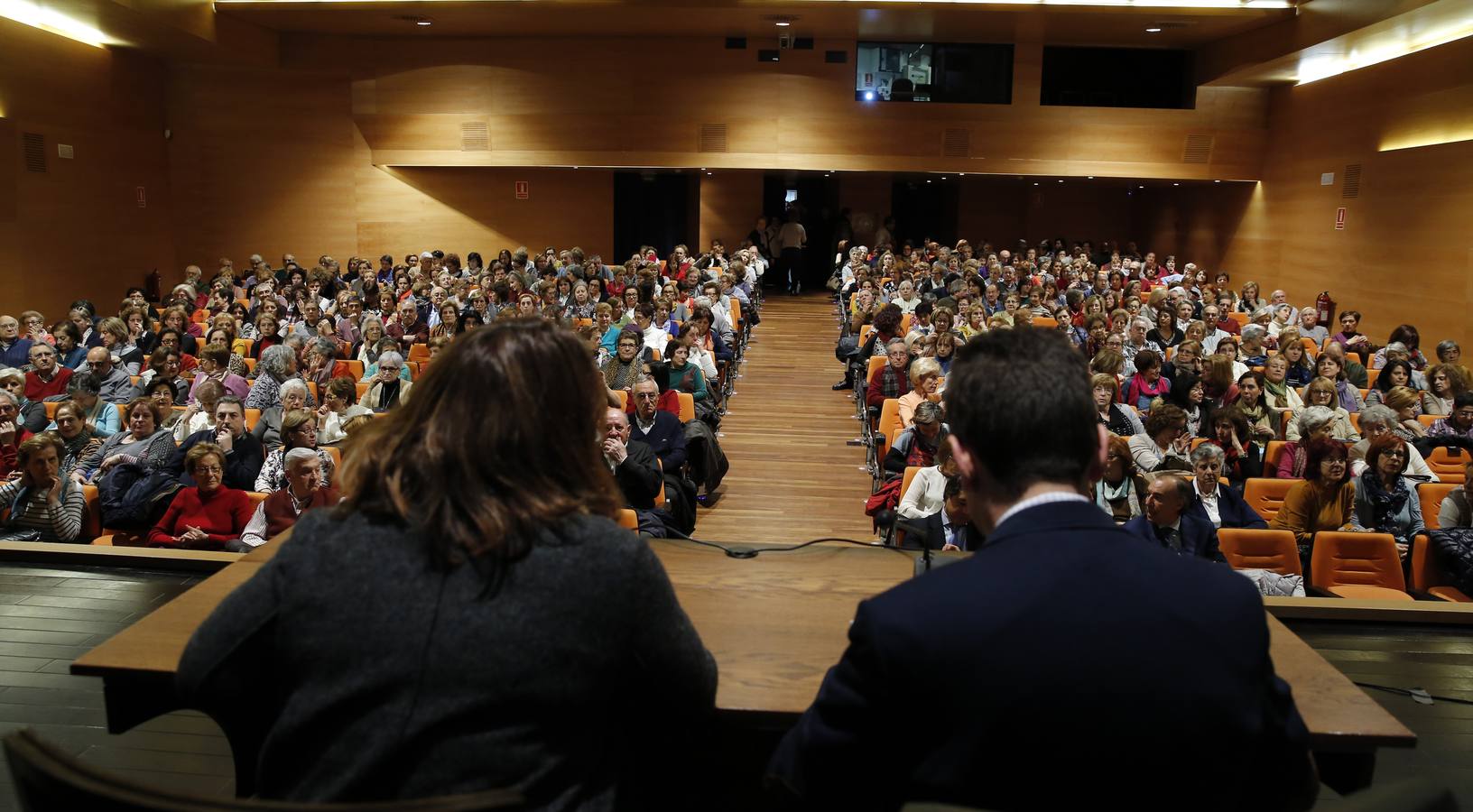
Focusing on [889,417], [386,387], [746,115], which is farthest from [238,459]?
[746,115]

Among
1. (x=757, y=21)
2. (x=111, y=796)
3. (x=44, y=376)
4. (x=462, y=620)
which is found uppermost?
(x=757, y=21)

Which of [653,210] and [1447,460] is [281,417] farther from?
[653,210]

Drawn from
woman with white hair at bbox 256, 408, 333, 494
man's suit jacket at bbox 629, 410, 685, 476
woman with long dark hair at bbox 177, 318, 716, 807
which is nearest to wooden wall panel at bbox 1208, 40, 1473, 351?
man's suit jacket at bbox 629, 410, 685, 476

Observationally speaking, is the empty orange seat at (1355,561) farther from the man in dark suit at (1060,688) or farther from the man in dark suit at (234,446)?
the man in dark suit at (234,446)

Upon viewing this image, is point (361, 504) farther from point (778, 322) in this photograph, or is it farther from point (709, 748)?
point (778, 322)

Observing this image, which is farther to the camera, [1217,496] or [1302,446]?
[1302,446]

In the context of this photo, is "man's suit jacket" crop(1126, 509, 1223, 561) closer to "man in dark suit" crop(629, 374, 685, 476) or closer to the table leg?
the table leg

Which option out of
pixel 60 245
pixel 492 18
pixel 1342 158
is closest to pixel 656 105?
pixel 492 18

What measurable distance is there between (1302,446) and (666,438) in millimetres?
3504

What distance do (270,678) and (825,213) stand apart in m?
16.5

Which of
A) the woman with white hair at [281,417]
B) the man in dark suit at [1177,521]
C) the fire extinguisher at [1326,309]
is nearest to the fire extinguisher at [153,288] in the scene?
the woman with white hair at [281,417]

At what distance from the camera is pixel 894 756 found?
1172mm

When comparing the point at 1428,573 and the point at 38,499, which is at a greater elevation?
the point at 38,499

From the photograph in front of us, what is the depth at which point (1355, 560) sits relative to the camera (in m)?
4.62
